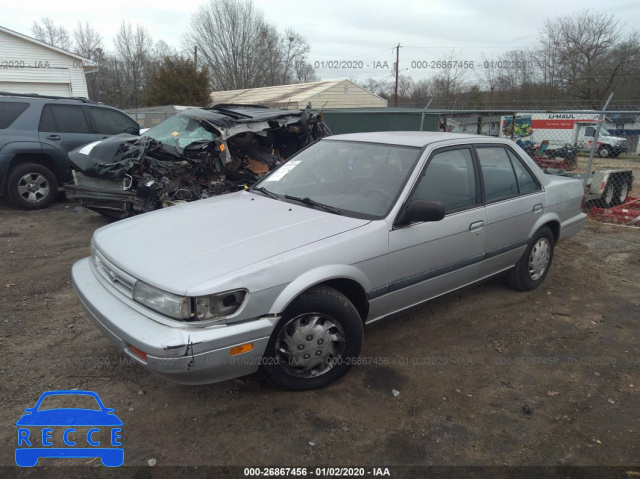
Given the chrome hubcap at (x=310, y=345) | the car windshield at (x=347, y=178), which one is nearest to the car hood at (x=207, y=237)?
the car windshield at (x=347, y=178)

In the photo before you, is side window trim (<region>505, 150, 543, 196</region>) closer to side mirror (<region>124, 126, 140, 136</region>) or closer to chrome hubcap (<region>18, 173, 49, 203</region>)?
side mirror (<region>124, 126, 140, 136</region>)

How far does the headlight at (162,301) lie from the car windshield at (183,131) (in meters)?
4.56

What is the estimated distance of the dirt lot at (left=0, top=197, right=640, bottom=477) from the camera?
2410 mm

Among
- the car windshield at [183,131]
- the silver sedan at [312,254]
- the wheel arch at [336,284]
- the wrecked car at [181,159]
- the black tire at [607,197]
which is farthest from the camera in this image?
the black tire at [607,197]

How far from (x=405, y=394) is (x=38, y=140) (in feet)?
24.2

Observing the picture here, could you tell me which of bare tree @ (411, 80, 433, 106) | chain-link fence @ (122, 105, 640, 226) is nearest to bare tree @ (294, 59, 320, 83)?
bare tree @ (411, 80, 433, 106)

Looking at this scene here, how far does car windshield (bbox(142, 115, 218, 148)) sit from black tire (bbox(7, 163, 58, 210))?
194cm

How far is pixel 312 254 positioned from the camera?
2.64 m

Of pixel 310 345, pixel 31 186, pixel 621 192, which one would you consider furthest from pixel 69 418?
pixel 621 192

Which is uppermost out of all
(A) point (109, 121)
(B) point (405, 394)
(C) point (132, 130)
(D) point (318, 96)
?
(D) point (318, 96)

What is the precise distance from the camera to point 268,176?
13.3 feet

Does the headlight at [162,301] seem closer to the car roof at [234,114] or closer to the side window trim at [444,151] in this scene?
the side window trim at [444,151]

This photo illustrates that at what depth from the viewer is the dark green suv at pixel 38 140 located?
715cm

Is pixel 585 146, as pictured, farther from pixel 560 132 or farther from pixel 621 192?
pixel 621 192
